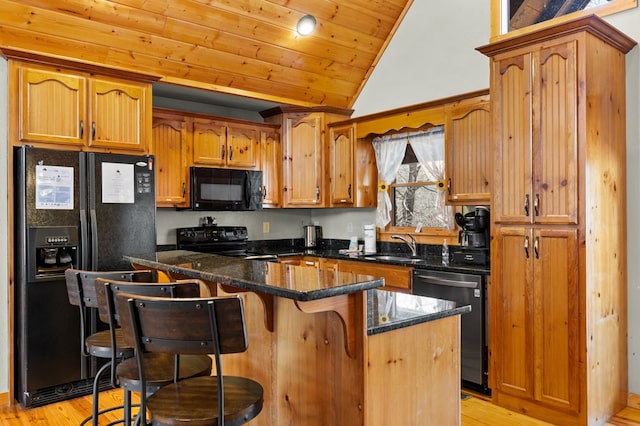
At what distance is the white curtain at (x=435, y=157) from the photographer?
174 inches

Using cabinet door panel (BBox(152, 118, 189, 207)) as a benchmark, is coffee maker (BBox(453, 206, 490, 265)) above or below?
below

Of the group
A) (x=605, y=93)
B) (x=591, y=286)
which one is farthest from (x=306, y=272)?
(x=605, y=93)

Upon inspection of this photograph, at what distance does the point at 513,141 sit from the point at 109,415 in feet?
10.4

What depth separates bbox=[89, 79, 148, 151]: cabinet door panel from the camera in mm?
3604

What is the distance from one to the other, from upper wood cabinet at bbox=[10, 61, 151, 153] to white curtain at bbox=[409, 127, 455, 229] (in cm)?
243

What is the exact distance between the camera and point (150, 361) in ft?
6.89

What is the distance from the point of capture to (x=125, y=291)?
1859 mm

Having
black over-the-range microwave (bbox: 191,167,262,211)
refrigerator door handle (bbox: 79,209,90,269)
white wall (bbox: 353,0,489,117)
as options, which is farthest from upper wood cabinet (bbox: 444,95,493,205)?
refrigerator door handle (bbox: 79,209,90,269)

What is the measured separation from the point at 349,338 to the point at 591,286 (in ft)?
6.27

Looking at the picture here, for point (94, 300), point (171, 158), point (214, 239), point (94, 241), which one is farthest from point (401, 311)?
point (214, 239)

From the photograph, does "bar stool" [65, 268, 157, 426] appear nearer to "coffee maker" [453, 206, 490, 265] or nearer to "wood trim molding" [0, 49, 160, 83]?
"wood trim molding" [0, 49, 160, 83]

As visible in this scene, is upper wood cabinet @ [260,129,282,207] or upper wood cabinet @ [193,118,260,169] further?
upper wood cabinet @ [260,129,282,207]

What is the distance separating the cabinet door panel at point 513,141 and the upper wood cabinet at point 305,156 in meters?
2.15

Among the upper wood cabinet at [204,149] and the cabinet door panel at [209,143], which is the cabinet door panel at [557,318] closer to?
the upper wood cabinet at [204,149]
